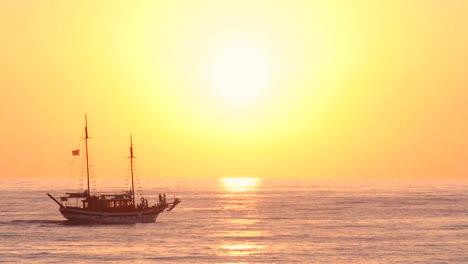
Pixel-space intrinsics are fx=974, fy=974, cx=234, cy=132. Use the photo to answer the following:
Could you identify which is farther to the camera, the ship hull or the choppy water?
the ship hull

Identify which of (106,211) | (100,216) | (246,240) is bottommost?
(246,240)

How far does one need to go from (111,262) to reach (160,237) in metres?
31.2

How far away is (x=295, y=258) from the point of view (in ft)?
349

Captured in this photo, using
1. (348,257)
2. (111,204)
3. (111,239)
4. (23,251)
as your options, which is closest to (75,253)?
(23,251)

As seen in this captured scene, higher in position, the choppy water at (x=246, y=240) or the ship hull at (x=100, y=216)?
the ship hull at (x=100, y=216)

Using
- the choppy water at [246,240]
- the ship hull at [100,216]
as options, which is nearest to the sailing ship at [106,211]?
the ship hull at [100,216]

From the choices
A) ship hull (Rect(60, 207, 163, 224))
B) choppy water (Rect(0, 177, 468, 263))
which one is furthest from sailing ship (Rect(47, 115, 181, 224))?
choppy water (Rect(0, 177, 468, 263))

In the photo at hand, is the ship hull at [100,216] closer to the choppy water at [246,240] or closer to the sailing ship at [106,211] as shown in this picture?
the sailing ship at [106,211]

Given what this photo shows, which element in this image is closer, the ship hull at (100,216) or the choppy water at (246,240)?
the choppy water at (246,240)

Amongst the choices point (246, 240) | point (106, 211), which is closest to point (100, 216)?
point (106, 211)

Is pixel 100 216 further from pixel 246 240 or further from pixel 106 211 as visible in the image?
pixel 246 240

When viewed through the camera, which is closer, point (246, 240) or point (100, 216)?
point (246, 240)

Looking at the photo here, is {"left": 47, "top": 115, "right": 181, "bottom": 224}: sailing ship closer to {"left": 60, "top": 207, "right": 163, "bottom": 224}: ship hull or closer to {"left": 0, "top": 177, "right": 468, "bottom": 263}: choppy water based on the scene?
{"left": 60, "top": 207, "right": 163, "bottom": 224}: ship hull

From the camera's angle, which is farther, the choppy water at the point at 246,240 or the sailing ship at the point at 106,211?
the sailing ship at the point at 106,211
